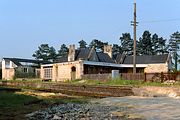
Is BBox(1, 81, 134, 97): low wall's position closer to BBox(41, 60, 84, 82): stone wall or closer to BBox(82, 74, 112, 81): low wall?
BBox(82, 74, 112, 81): low wall

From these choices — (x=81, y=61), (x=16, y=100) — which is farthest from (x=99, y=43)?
(x=16, y=100)

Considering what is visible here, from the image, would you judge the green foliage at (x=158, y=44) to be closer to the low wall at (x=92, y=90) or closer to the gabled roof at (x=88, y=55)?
the gabled roof at (x=88, y=55)

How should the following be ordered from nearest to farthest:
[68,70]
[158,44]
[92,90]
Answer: [92,90] < [68,70] < [158,44]

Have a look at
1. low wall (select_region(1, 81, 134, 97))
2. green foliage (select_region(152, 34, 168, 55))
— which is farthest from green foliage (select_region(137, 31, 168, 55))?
low wall (select_region(1, 81, 134, 97))

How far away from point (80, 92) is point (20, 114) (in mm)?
18230

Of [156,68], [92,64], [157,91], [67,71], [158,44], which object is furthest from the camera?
[158,44]

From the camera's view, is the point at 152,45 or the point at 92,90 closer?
the point at 92,90

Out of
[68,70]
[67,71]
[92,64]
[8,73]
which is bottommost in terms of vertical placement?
[8,73]

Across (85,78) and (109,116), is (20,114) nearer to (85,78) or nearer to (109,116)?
(109,116)

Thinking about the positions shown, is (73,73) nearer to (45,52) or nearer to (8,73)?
(8,73)

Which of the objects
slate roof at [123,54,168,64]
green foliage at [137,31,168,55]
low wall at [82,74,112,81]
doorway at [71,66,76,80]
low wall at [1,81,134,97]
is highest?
green foliage at [137,31,168,55]

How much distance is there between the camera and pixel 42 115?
15.1 metres

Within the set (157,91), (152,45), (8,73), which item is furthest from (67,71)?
(152,45)

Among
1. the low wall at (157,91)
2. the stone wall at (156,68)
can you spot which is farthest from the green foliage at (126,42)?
the low wall at (157,91)
